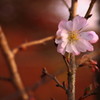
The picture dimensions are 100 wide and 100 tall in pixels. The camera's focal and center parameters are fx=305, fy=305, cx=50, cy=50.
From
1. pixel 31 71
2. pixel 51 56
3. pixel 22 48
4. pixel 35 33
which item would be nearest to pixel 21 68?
pixel 31 71

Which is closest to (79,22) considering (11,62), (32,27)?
(11,62)

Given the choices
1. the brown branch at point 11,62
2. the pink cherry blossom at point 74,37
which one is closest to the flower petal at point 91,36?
the pink cherry blossom at point 74,37

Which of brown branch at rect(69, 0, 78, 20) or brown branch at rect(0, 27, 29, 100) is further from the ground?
brown branch at rect(0, 27, 29, 100)

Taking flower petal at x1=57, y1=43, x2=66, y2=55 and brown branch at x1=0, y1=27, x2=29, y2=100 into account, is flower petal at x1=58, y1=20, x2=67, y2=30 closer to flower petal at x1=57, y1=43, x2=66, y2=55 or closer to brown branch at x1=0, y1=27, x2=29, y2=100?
flower petal at x1=57, y1=43, x2=66, y2=55

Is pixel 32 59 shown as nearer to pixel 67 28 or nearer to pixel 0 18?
pixel 0 18

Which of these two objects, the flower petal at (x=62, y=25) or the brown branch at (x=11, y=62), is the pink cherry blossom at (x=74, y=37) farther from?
the brown branch at (x=11, y=62)

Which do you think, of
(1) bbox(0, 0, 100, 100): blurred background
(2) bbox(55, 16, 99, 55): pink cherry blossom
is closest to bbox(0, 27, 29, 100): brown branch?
(2) bbox(55, 16, 99, 55): pink cherry blossom

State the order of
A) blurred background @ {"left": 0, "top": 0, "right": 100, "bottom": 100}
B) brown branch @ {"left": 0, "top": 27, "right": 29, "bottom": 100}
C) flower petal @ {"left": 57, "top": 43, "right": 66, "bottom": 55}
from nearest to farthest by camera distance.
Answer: flower petal @ {"left": 57, "top": 43, "right": 66, "bottom": 55} → brown branch @ {"left": 0, "top": 27, "right": 29, "bottom": 100} → blurred background @ {"left": 0, "top": 0, "right": 100, "bottom": 100}
